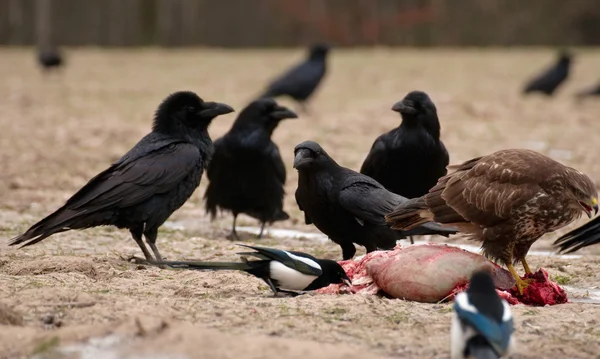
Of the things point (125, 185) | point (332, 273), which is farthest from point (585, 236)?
point (125, 185)

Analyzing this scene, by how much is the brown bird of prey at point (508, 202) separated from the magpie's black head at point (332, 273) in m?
0.50

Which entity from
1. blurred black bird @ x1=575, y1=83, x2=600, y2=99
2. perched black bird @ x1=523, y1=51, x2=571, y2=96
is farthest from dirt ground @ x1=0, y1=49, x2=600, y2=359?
perched black bird @ x1=523, y1=51, x2=571, y2=96

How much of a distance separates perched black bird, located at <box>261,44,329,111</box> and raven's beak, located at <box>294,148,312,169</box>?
9.49 metres

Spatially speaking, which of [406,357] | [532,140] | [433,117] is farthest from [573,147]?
[406,357]

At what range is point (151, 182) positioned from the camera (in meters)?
6.82

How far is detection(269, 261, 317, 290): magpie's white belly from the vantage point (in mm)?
5730

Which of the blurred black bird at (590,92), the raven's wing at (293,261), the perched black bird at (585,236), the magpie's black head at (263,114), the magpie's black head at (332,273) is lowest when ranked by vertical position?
the blurred black bird at (590,92)

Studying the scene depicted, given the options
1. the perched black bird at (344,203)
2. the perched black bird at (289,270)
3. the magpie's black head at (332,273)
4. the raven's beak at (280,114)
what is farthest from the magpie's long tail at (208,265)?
the raven's beak at (280,114)

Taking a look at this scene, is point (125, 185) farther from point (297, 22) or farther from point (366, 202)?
point (297, 22)

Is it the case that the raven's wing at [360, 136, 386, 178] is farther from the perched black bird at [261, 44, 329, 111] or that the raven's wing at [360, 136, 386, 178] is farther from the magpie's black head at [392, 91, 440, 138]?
the perched black bird at [261, 44, 329, 111]

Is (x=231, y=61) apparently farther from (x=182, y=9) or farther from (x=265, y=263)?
(x=265, y=263)

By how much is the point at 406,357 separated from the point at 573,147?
31.2ft

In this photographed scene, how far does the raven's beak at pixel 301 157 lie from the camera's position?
6605 millimetres

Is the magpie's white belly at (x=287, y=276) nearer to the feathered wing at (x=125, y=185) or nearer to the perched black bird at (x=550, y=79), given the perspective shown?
the feathered wing at (x=125, y=185)
